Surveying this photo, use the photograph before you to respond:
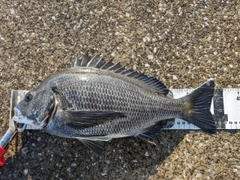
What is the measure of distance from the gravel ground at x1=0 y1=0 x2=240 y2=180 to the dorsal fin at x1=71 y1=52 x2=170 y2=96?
0.97 feet

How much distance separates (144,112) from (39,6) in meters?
1.49

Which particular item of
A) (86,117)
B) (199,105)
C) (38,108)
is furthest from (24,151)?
(199,105)

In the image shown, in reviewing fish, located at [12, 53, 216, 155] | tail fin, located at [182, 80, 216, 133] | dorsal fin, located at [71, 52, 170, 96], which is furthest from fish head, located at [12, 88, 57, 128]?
tail fin, located at [182, 80, 216, 133]

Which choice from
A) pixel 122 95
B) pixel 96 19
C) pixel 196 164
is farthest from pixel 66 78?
pixel 196 164

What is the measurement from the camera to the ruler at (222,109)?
109 inches

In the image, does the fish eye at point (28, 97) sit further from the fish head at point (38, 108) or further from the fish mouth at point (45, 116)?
the fish mouth at point (45, 116)

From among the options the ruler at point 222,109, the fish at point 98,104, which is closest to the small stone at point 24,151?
the ruler at point 222,109

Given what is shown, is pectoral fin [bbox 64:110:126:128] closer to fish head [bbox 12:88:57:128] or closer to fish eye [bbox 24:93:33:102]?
fish head [bbox 12:88:57:128]

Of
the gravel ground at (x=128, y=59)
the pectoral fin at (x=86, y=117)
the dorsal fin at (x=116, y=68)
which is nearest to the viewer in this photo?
the pectoral fin at (x=86, y=117)

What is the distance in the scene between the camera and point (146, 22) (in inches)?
117

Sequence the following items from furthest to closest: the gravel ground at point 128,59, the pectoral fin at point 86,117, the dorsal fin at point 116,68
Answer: the gravel ground at point 128,59 → the dorsal fin at point 116,68 → the pectoral fin at point 86,117

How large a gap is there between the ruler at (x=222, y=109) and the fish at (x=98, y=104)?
22 centimetres

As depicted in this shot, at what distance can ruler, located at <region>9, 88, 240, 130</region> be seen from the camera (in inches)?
109

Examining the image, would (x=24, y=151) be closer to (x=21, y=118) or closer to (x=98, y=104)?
(x=21, y=118)
